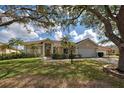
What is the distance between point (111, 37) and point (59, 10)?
4.08 m

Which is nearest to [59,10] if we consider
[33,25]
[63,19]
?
[63,19]

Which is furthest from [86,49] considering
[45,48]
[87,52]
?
[45,48]

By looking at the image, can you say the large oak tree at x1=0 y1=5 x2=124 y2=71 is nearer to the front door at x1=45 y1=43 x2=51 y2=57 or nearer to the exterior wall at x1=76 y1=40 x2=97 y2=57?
the front door at x1=45 y1=43 x2=51 y2=57

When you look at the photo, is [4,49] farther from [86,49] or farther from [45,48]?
[86,49]

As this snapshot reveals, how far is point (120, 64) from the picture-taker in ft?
45.1

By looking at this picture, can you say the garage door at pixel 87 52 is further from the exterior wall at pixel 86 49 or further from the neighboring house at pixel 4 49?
the neighboring house at pixel 4 49

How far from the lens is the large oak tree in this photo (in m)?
13.2

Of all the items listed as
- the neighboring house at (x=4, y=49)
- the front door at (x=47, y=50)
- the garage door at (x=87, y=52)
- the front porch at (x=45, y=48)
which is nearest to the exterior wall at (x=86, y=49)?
the garage door at (x=87, y=52)

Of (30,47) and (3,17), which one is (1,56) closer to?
(30,47)

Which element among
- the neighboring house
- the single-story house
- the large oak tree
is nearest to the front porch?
the single-story house

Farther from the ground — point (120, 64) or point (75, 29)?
point (75, 29)

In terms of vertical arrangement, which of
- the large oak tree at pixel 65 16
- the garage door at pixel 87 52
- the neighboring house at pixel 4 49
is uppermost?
the large oak tree at pixel 65 16

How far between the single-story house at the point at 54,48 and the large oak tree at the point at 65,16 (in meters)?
15.1

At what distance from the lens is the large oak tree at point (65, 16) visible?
43.4 feet
